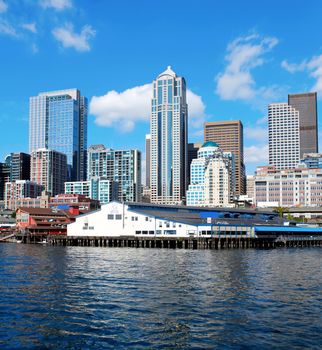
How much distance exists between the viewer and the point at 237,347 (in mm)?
30344

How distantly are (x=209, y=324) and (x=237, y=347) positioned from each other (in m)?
5.31

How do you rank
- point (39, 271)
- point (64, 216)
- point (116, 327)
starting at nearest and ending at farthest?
point (116, 327)
point (39, 271)
point (64, 216)

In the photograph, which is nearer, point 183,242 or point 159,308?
point 159,308

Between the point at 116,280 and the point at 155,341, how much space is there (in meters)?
25.0

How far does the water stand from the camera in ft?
104

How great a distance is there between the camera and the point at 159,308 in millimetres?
40312

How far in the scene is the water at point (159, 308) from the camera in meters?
31.8

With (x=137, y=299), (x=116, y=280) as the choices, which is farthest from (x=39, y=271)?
(x=137, y=299)

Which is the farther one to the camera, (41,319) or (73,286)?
(73,286)

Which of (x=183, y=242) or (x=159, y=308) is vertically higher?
(x=183, y=242)

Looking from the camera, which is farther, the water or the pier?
the pier

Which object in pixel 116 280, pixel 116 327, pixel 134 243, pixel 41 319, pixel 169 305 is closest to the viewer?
pixel 116 327

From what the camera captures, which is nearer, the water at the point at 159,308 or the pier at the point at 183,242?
the water at the point at 159,308

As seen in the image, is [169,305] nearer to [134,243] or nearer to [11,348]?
[11,348]
